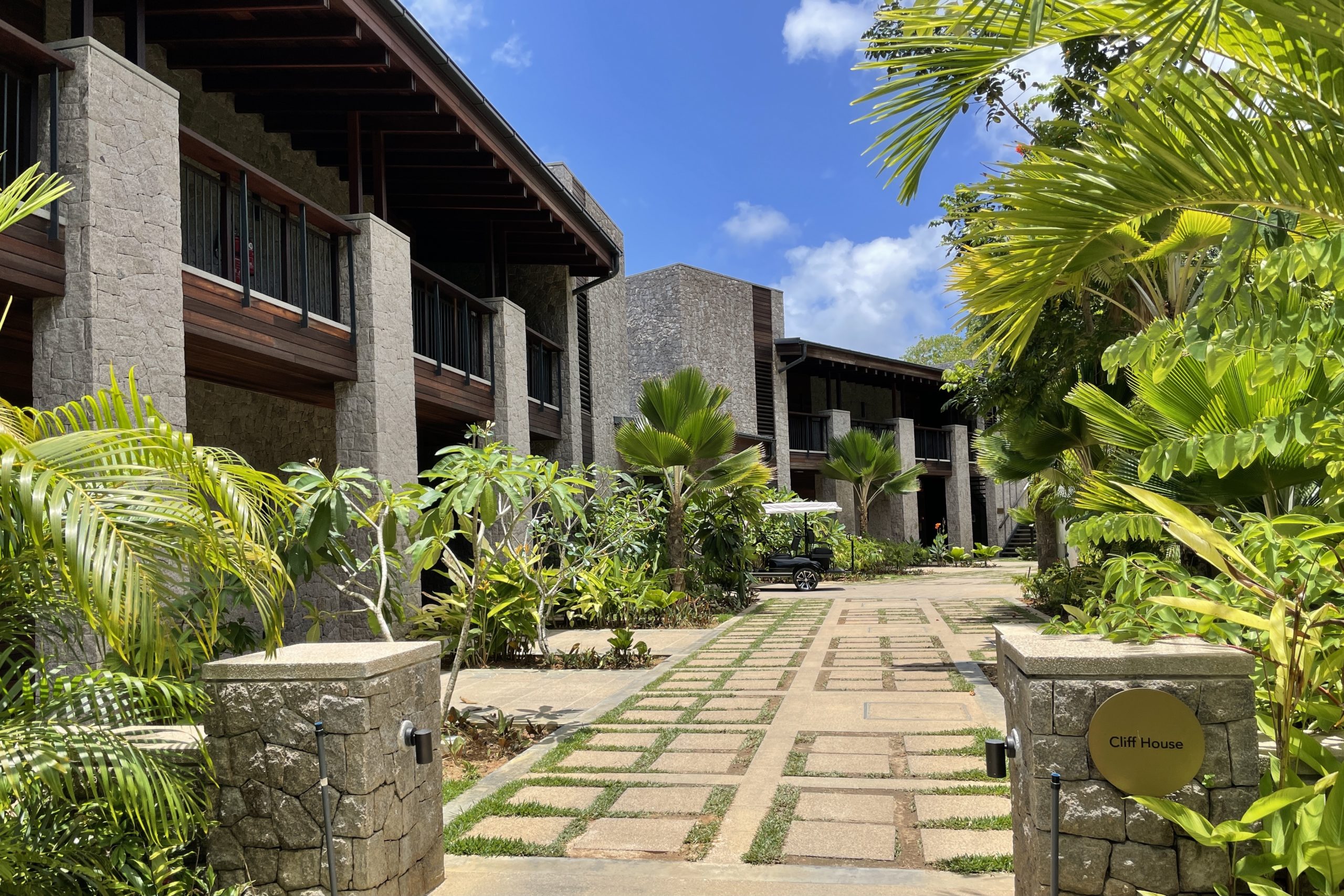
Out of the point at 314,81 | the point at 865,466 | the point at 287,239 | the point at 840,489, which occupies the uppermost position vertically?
the point at 314,81

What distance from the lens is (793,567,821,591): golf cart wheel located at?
20.0m

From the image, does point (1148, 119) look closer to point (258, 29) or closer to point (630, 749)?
point (630, 749)

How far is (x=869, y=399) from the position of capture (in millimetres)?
32781

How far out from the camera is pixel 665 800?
482cm

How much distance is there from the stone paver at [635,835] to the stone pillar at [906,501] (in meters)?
23.6

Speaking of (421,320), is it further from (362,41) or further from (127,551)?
(127,551)

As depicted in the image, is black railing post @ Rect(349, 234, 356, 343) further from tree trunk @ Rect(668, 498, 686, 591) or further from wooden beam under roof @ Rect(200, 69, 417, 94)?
tree trunk @ Rect(668, 498, 686, 591)

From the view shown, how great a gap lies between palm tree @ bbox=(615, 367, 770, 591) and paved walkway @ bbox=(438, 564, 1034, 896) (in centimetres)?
507

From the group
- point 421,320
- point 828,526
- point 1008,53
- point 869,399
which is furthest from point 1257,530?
point 869,399

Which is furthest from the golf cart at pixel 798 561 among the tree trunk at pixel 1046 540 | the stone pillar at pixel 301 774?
the stone pillar at pixel 301 774

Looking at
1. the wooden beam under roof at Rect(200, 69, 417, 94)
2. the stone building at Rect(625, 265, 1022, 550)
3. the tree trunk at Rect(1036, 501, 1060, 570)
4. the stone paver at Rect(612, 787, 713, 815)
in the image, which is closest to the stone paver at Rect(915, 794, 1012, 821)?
the stone paver at Rect(612, 787, 713, 815)

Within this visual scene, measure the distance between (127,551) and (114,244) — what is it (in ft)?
12.5

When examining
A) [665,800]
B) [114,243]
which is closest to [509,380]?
[114,243]

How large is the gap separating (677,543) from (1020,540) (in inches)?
866
